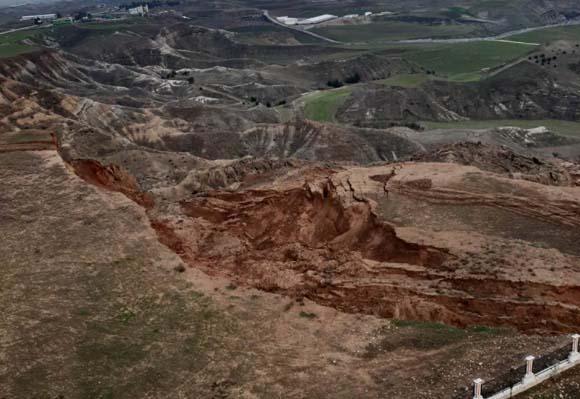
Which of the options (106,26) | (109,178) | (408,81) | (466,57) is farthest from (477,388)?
(106,26)

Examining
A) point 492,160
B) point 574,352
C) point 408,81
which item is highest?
point 574,352

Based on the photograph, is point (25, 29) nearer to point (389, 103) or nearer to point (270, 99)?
point (270, 99)

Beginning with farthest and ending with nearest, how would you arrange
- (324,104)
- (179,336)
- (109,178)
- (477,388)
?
(324,104) < (109,178) < (179,336) < (477,388)

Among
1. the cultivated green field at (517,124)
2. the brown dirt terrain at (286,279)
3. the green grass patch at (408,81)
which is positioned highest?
the brown dirt terrain at (286,279)

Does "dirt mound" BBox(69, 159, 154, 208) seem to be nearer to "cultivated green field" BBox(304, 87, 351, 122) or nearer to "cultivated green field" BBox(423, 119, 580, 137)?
"cultivated green field" BBox(304, 87, 351, 122)

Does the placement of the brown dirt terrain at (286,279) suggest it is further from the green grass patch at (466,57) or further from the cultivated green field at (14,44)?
the cultivated green field at (14,44)

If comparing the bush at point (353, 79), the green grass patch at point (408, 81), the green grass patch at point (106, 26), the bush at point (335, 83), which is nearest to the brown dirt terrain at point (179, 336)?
the green grass patch at point (408, 81)

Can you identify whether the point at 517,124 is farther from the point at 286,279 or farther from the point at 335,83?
the point at 286,279
